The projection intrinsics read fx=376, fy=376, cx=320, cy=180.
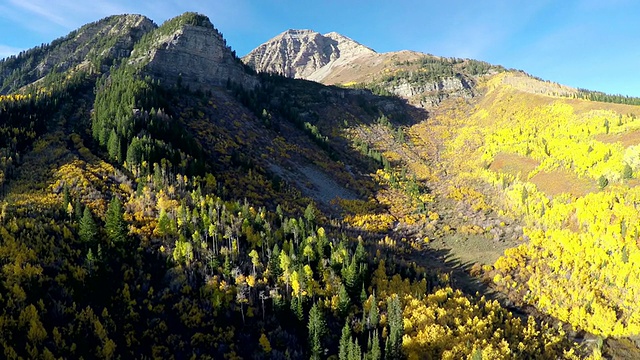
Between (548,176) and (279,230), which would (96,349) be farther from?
(548,176)

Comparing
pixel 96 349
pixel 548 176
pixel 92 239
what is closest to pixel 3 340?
pixel 96 349

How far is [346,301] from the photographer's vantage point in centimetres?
4553

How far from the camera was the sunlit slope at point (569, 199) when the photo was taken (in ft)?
174

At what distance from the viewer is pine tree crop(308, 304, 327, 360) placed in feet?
128

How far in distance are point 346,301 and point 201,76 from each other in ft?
360

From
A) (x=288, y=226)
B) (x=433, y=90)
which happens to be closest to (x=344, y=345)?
(x=288, y=226)

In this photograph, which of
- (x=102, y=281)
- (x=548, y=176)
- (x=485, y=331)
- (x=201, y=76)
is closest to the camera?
(x=102, y=281)

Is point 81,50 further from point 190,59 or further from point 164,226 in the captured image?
point 164,226

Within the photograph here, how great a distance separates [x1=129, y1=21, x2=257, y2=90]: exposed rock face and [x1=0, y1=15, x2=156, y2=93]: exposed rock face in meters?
18.4

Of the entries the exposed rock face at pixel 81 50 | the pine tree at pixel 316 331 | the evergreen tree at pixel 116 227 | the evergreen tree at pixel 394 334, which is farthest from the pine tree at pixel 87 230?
the exposed rock face at pixel 81 50

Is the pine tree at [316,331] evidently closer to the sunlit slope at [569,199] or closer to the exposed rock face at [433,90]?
the sunlit slope at [569,199]

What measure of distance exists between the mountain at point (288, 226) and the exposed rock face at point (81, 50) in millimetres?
18390

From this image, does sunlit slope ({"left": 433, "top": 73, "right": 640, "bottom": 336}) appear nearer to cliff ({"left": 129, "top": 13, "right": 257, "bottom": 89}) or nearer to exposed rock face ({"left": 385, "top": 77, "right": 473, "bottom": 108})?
exposed rock face ({"left": 385, "top": 77, "right": 473, "bottom": 108})

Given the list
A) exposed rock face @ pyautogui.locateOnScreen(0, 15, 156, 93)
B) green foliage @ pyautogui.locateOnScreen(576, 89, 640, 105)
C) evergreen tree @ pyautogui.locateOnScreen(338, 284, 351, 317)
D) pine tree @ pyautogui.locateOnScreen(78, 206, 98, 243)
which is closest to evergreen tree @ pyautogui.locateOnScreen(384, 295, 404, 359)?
evergreen tree @ pyautogui.locateOnScreen(338, 284, 351, 317)
